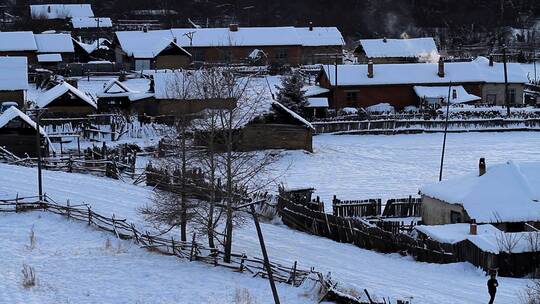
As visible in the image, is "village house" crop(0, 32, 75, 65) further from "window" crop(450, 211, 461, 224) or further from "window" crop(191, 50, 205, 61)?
"window" crop(450, 211, 461, 224)

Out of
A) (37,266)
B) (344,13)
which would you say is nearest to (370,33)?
(344,13)

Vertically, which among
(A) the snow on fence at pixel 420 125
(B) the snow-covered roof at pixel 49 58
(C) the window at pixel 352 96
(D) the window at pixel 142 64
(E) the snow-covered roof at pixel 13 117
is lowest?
(A) the snow on fence at pixel 420 125

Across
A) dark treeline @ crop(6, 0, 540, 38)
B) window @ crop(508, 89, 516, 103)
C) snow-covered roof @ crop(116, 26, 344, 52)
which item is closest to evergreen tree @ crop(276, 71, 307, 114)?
window @ crop(508, 89, 516, 103)

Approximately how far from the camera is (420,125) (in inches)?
2183

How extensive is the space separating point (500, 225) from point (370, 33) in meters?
86.6

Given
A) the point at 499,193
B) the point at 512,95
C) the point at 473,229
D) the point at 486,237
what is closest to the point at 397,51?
the point at 512,95

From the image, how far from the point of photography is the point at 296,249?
27.8 m

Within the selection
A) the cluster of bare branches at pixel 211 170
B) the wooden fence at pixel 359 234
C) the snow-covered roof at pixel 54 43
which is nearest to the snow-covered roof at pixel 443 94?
the wooden fence at pixel 359 234

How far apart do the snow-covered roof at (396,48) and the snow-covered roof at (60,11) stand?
4448 centimetres

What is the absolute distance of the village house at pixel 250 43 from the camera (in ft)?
265

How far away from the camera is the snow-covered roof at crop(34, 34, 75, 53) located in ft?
265

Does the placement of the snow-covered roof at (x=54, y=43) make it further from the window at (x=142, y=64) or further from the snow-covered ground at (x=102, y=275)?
the snow-covered ground at (x=102, y=275)

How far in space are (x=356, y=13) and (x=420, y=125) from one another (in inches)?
2551

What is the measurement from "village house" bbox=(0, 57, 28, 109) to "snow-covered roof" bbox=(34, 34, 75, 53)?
23.2m
